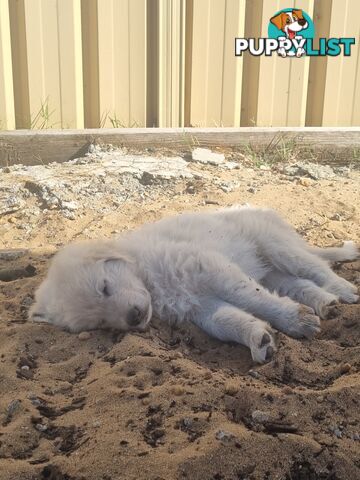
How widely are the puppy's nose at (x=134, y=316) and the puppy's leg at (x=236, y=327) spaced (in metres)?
0.41

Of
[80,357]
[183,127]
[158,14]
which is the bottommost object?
[80,357]

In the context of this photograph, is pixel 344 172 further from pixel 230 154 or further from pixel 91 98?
pixel 91 98

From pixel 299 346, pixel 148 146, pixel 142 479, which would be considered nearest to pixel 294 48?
pixel 148 146

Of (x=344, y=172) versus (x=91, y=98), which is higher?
(x=91, y=98)

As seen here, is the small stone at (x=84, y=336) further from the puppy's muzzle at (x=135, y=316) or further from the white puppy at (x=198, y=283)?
the puppy's muzzle at (x=135, y=316)

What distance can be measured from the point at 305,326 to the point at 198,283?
0.69 m

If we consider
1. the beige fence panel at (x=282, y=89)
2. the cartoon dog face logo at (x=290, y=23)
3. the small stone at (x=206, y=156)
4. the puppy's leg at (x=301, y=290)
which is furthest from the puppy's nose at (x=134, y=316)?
the cartoon dog face logo at (x=290, y=23)

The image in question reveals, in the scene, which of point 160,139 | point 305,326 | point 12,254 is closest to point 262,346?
point 305,326

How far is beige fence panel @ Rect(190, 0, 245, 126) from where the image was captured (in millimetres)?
6480

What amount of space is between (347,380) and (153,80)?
15.5 ft

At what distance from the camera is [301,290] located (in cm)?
396

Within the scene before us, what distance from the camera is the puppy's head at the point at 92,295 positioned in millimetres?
3365

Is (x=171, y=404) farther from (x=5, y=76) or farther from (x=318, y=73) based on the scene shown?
(x=318, y=73)

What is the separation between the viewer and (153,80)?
6605 mm
